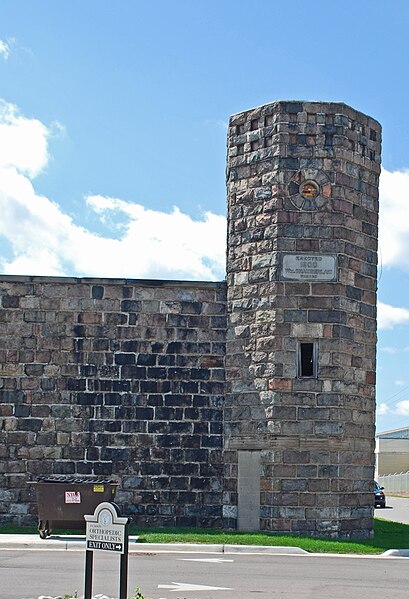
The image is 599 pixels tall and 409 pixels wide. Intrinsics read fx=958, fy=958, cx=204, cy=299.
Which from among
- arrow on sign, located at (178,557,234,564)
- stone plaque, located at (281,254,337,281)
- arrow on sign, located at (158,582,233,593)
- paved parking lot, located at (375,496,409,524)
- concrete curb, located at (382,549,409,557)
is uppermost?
stone plaque, located at (281,254,337,281)

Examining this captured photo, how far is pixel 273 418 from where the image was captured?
17.9 m

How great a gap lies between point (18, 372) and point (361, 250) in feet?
23.7

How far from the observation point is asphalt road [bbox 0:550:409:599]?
11.3m

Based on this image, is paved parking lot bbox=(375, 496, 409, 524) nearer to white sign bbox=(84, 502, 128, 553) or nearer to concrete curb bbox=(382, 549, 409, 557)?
concrete curb bbox=(382, 549, 409, 557)

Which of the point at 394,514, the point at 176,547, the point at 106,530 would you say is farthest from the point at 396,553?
the point at 394,514

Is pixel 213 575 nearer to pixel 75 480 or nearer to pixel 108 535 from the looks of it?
pixel 108 535

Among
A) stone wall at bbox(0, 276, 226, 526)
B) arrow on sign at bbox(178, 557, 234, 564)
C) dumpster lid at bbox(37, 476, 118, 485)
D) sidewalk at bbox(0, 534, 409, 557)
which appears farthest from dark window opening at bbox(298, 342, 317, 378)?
arrow on sign at bbox(178, 557, 234, 564)

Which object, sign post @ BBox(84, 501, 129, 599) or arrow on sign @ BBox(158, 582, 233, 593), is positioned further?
arrow on sign @ BBox(158, 582, 233, 593)

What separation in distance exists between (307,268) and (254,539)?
202 inches

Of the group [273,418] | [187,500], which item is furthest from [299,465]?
Result: [187,500]

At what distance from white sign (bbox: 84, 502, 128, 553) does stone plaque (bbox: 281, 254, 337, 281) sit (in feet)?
31.7

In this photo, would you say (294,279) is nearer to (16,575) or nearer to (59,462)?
(59,462)

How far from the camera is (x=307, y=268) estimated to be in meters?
18.2

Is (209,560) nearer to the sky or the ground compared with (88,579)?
nearer to the ground
